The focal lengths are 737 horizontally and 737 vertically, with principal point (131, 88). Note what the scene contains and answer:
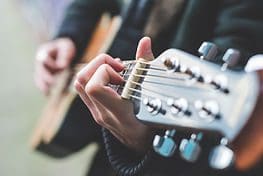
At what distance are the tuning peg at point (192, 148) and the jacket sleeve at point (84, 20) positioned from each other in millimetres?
695

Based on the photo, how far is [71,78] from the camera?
1.30 metres

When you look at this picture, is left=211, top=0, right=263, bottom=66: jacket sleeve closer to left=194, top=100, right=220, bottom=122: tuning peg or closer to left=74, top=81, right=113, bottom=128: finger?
left=74, top=81, right=113, bottom=128: finger

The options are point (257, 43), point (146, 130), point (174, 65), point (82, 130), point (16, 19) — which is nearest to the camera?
point (174, 65)

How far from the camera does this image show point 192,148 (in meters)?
0.63

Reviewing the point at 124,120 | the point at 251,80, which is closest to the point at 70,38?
the point at 124,120

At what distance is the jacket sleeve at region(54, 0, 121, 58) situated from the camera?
1.32m

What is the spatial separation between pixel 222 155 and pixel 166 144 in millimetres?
76

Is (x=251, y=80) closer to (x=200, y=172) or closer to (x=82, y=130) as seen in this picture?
(x=200, y=172)

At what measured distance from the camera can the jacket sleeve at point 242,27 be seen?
0.91m

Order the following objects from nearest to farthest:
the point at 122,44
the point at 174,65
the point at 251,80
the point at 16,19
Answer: the point at 251,80
the point at 174,65
the point at 122,44
the point at 16,19

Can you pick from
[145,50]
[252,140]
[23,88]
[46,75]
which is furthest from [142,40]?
[23,88]

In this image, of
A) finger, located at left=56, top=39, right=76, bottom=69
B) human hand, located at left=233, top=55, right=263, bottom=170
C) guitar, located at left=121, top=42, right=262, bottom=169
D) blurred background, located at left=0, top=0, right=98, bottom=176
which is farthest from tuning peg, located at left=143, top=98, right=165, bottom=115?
blurred background, located at left=0, top=0, right=98, bottom=176

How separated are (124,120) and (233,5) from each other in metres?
0.27

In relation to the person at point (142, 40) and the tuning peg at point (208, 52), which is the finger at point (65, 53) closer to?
the person at point (142, 40)
